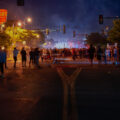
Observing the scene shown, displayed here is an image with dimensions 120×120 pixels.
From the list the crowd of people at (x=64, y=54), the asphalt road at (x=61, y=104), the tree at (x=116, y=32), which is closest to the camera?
the asphalt road at (x=61, y=104)

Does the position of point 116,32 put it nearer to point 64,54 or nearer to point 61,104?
point 64,54

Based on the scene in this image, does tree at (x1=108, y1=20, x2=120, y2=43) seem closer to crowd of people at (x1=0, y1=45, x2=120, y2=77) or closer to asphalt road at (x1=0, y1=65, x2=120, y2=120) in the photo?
crowd of people at (x1=0, y1=45, x2=120, y2=77)

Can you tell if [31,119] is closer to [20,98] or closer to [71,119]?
[71,119]

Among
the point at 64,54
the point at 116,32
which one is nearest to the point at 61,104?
the point at 64,54

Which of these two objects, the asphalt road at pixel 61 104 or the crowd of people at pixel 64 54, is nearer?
the asphalt road at pixel 61 104

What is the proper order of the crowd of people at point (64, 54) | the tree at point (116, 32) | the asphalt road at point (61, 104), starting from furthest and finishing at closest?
the tree at point (116, 32), the crowd of people at point (64, 54), the asphalt road at point (61, 104)

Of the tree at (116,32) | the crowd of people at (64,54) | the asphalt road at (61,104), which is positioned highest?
Answer: the tree at (116,32)

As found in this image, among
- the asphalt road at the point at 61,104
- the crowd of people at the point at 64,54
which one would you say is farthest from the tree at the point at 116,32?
the asphalt road at the point at 61,104

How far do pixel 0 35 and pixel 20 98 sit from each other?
3130 cm

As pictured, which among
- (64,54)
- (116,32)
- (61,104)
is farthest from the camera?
(116,32)

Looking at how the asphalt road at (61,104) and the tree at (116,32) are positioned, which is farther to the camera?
the tree at (116,32)

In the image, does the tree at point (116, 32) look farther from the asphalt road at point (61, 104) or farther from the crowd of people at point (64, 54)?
the asphalt road at point (61, 104)

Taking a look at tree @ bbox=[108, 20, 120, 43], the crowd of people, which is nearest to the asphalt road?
the crowd of people

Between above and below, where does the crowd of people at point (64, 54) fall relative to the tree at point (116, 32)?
below
